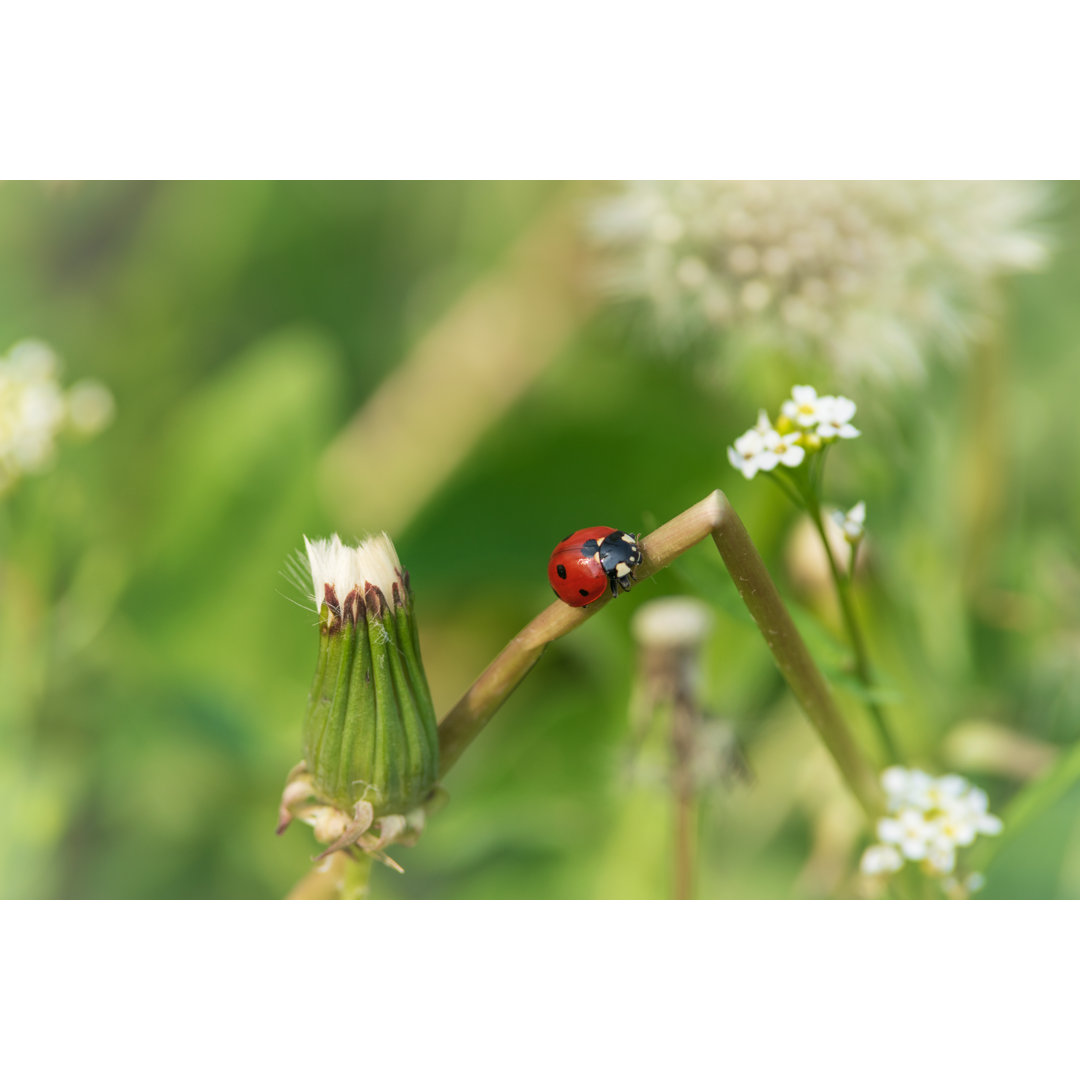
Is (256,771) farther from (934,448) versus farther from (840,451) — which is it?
(934,448)

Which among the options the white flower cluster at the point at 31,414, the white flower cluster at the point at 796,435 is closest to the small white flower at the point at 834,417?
the white flower cluster at the point at 796,435

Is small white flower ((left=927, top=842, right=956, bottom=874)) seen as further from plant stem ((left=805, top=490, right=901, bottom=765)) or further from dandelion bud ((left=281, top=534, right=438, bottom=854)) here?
dandelion bud ((left=281, top=534, right=438, bottom=854))

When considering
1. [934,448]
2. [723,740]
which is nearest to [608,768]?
[723,740]

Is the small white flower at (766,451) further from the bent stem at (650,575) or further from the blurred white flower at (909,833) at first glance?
the blurred white flower at (909,833)

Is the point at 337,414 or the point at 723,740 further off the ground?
the point at 337,414

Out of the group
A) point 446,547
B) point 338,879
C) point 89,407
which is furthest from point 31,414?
point 338,879

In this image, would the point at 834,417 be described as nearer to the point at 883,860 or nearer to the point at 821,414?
the point at 821,414

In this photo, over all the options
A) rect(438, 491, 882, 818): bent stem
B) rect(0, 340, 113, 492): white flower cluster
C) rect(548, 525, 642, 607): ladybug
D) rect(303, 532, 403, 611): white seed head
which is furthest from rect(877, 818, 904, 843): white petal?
rect(0, 340, 113, 492): white flower cluster
